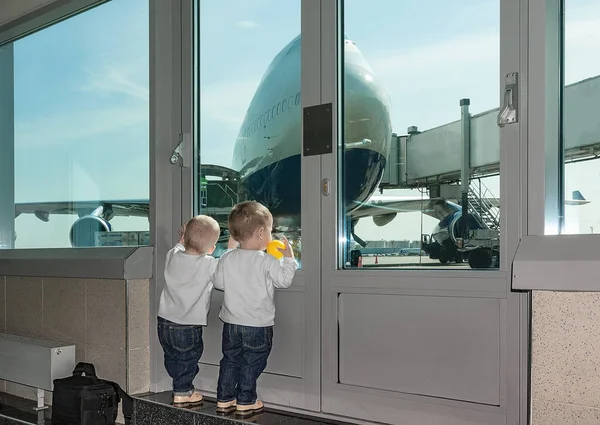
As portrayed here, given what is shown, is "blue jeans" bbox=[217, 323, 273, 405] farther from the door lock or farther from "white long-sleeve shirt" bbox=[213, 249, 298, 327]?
the door lock

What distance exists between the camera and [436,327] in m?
2.62

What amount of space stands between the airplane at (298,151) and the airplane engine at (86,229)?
0.40 m

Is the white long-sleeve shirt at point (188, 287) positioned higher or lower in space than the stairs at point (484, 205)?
lower

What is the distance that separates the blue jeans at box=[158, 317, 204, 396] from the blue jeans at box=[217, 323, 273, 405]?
9.5 inches

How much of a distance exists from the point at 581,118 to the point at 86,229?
2.91 metres

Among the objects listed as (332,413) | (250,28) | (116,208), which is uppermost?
(250,28)

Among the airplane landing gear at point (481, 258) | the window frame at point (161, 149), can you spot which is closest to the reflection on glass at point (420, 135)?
the airplane landing gear at point (481, 258)

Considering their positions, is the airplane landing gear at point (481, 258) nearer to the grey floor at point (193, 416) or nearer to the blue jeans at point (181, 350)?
the grey floor at point (193, 416)

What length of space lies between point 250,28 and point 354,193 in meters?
1.00

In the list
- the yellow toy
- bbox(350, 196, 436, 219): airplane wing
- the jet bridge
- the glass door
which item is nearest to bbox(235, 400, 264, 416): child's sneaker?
the glass door

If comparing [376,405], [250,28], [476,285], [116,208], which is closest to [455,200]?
[476,285]

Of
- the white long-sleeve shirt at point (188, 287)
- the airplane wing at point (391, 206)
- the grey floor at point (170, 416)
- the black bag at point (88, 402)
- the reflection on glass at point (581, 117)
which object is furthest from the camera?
the black bag at point (88, 402)

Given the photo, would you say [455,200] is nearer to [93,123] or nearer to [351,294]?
[351,294]

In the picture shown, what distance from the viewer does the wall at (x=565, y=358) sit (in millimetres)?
2074
